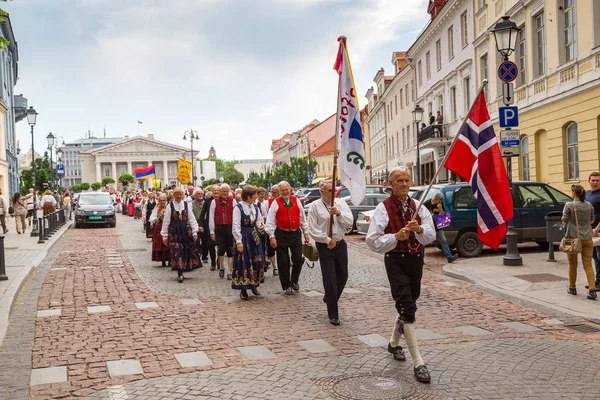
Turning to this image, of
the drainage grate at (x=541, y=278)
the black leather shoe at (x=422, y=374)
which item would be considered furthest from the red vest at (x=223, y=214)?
the black leather shoe at (x=422, y=374)

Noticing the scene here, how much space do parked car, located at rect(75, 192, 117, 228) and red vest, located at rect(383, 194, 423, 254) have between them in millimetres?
25180

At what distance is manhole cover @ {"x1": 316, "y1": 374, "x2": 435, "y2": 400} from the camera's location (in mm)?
4840

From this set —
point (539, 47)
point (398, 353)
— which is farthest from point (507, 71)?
point (539, 47)

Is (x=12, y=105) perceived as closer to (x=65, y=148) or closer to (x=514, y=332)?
(x=514, y=332)

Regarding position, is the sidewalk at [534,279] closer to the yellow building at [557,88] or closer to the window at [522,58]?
the yellow building at [557,88]

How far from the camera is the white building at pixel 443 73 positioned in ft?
98.1

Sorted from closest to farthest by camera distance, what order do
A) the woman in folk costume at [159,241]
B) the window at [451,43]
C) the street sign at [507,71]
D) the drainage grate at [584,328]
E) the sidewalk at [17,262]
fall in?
the drainage grate at [584,328], the sidewalk at [17,262], the street sign at [507,71], the woman in folk costume at [159,241], the window at [451,43]

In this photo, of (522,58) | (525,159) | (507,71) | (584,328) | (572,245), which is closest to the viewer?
(584,328)

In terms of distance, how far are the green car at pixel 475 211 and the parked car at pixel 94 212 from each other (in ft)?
62.2

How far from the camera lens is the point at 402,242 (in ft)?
18.3

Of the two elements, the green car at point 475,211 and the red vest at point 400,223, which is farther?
the green car at point 475,211

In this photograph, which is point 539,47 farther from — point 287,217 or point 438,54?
point 287,217

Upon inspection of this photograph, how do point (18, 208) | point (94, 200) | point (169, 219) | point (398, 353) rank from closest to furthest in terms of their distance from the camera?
point (398, 353) < point (169, 219) < point (18, 208) < point (94, 200)

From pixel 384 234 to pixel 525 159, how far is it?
63.0 ft
